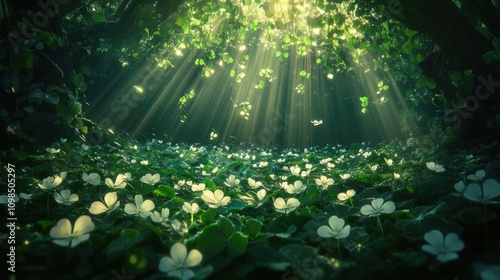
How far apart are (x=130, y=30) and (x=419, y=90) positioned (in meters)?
7.29

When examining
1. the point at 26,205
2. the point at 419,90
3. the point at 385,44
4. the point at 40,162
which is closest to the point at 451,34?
the point at 385,44

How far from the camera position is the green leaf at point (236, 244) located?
1212 mm

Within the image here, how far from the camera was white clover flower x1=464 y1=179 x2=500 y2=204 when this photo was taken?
4.07 ft

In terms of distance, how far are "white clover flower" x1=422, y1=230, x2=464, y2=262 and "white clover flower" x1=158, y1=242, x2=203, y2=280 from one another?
87 cm

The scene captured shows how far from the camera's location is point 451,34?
150 inches

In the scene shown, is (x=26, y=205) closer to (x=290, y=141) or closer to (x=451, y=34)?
(x=451, y=34)

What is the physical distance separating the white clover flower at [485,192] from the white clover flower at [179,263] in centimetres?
123

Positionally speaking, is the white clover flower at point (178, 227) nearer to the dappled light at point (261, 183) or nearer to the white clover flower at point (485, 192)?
the dappled light at point (261, 183)

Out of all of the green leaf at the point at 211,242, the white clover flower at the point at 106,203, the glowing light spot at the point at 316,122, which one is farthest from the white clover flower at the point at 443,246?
the glowing light spot at the point at 316,122

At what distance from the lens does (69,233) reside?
3.92 ft

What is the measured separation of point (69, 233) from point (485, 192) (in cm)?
183

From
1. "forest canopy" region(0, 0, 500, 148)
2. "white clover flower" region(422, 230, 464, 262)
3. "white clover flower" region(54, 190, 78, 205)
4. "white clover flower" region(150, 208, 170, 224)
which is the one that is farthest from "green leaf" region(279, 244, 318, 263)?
"forest canopy" region(0, 0, 500, 148)

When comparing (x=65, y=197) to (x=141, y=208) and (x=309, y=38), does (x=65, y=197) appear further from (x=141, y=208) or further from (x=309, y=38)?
(x=309, y=38)

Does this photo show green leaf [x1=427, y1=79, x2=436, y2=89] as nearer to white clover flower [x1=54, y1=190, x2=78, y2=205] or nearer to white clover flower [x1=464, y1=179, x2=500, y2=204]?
white clover flower [x1=464, y1=179, x2=500, y2=204]
